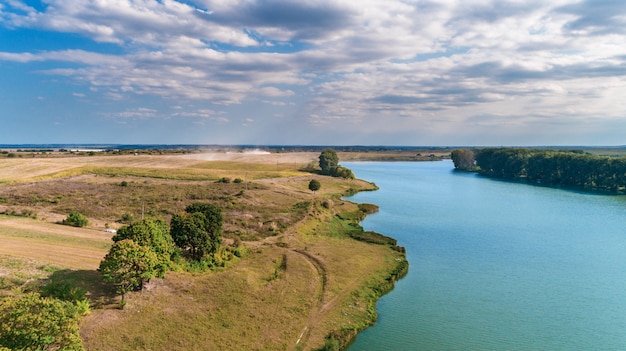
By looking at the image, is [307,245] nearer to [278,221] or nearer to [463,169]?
[278,221]

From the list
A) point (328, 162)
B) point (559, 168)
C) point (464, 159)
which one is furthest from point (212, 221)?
point (464, 159)

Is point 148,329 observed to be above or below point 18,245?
below

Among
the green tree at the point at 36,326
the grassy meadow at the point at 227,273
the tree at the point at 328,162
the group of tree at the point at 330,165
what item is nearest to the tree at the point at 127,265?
the grassy meadow at the point at 227,273

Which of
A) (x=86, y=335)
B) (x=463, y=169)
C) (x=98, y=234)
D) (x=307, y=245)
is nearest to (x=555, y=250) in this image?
(x=307, y=245)

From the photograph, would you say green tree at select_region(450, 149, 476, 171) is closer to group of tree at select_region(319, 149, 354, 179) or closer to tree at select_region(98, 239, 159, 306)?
group of tree at select_region(319, 149, 354, 179)

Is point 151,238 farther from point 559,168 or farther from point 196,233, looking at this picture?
point 559,168

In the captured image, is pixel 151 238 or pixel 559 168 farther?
pixel 559 168
